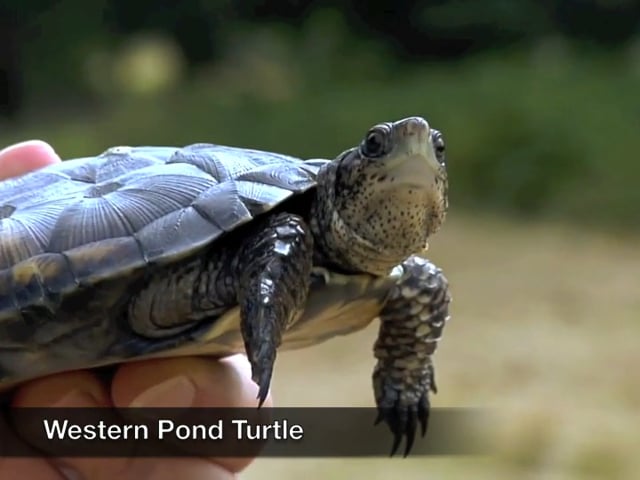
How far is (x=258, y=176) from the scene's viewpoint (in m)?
0.69

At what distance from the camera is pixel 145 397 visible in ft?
2.40

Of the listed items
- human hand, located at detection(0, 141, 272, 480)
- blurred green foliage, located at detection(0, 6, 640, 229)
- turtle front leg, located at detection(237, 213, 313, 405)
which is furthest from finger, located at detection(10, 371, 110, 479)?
blurred green foliage, located at detection(0, 6, 640, 229)

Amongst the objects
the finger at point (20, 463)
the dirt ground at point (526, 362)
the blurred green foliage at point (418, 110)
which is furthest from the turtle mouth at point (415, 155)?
the blurred green foliage at point (418, 110)

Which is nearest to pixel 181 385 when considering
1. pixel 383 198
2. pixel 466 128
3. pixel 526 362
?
pixel 383 198

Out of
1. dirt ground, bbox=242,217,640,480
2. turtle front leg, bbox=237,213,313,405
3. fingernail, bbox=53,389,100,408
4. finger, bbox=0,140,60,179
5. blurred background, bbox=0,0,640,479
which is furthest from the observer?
blurred background, bbox=0,0,640,479

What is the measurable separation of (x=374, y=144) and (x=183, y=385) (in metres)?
0.24

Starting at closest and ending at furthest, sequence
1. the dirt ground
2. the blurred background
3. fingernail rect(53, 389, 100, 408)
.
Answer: fingernail rect(53, 389, 100, 408) → the dirt ground → the blurred background

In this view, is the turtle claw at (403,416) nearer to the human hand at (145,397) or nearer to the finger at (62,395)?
the human hand at (145,397)

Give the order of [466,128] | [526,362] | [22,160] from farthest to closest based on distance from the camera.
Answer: [466,128], [526,362], [22,160]

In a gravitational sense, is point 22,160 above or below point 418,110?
above

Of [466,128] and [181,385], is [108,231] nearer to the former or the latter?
[181,385]

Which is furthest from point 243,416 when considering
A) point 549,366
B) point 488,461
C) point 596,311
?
point 596,311

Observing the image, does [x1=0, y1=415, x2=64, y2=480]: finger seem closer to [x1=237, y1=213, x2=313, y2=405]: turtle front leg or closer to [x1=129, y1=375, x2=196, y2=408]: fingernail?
[x1=129, y1=375, x2=196, y2=408]: fingernail

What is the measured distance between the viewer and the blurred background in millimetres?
1572
